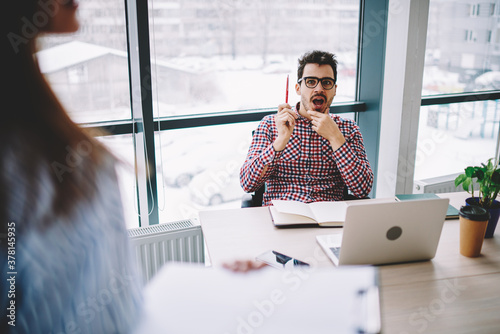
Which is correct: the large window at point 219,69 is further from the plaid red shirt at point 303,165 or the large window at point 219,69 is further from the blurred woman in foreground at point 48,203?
the blurred woman in foreground at point 48,203

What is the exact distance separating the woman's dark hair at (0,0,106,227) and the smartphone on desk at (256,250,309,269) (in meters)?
1.01

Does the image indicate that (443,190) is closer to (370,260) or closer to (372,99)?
(372,99)

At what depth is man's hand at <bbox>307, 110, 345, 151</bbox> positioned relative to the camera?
225cm

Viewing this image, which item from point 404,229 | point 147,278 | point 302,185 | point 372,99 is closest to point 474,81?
point 372,99

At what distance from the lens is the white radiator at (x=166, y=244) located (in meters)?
2.26

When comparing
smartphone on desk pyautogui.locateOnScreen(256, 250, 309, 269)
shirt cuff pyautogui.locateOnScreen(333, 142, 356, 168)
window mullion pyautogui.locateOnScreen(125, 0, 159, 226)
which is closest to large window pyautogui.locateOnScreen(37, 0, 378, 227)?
window mullion pyautogui.locateOnScreen(125, 0, 159, 226)

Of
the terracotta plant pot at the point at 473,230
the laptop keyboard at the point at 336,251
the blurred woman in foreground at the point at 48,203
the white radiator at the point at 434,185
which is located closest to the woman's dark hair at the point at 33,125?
the blurred woman in foreground at the point at 48,203

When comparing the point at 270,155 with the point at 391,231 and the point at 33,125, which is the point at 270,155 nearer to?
the point at 391,231

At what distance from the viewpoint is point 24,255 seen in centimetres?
45

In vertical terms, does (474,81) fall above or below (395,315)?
above

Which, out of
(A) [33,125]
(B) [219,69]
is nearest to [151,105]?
(B) [219,69]

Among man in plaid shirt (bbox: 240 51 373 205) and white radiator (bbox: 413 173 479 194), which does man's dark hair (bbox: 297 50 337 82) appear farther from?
white radiator (bbox: 413 173 479 194)

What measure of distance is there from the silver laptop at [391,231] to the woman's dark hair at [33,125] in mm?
956

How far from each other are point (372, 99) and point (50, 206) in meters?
3.06
